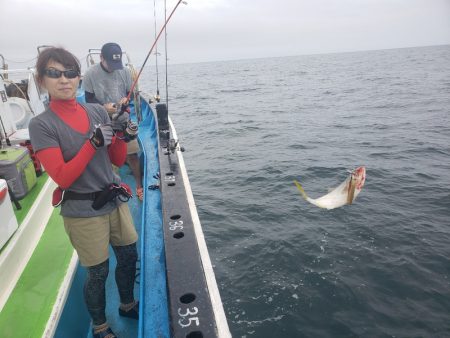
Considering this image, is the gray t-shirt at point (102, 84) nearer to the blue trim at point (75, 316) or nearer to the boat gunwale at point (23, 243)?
the boat gunwale at point (23, 243)

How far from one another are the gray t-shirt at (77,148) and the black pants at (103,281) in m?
0.46

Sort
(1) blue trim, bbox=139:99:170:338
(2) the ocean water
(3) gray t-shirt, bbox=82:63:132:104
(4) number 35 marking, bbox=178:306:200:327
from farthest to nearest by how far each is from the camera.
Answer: (2) the ocean water
(3) gray t-shirt, bbox=82:63:132:104
(1) blue trim, bbox=139:99:170:338
(4) number 35 marking, bbox=178:306:200:327

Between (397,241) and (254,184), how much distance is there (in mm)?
3970

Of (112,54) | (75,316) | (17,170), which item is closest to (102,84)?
(112,54)

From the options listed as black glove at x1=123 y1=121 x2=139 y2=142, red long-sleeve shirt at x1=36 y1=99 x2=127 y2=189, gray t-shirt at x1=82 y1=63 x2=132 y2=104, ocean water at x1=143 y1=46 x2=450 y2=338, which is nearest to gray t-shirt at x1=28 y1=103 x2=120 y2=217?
red long-sleeve shirt at x1=36 y1=99 x2=127 y2=189

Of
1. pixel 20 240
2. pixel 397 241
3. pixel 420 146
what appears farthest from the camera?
pixel 420 146

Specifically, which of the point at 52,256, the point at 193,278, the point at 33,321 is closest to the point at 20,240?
the point at 52,256

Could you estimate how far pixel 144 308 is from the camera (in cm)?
231

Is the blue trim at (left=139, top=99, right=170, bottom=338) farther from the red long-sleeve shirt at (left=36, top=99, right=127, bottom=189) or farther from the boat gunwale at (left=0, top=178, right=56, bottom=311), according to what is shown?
the boat gunwale at (left=0, top=178, right=56, bottom=311)

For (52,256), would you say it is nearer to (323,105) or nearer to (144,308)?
(144,308)

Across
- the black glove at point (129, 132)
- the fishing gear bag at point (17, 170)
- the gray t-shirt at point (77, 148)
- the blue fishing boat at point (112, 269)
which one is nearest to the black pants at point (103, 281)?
the blue fishing boat at point (112, 269)

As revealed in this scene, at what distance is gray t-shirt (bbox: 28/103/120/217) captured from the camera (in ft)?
6.38

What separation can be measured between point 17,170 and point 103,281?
7.27 ft

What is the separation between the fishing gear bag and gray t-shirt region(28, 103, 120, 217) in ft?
6.41
